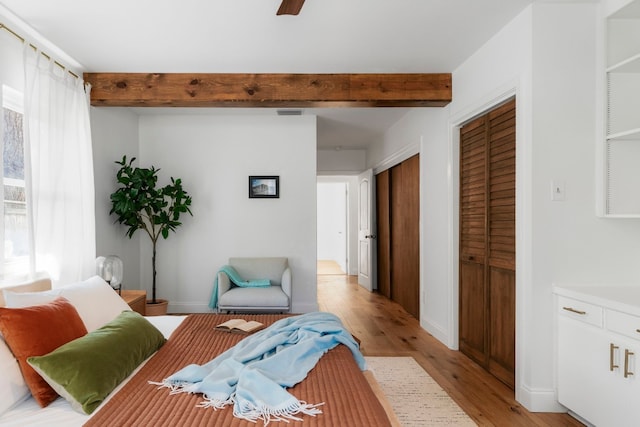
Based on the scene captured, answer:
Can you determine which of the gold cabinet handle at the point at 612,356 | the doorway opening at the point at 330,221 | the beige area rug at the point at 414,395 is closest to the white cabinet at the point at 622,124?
the gold cabinet handle at the point at 612,356

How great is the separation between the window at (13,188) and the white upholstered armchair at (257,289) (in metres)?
1.97

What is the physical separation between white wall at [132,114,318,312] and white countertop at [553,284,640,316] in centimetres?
328

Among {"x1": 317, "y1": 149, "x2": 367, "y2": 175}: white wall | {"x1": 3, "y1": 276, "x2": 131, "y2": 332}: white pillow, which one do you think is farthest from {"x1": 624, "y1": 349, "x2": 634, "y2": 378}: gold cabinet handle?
{"x1": 317, "y1": 149, "x2": 367, "y2": 175}: white wall

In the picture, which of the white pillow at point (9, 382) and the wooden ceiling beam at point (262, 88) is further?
the wooden ceiling beam at point (262, 88)

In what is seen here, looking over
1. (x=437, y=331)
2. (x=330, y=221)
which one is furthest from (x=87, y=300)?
(x=330, y=221)

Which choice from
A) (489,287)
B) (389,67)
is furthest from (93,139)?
(489,287)

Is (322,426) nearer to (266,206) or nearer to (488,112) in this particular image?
(488,112)

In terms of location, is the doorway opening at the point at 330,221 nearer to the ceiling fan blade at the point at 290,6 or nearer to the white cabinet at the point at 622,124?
the white cabinet at the point at 622,124

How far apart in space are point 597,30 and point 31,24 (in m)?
3.81

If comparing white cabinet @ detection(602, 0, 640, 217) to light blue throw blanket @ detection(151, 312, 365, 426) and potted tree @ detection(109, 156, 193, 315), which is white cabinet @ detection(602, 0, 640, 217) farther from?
potted tree @ detection(109, 156, 193, 315)

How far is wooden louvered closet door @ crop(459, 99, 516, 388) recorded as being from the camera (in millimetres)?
3045

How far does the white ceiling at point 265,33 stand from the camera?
8.76 ft

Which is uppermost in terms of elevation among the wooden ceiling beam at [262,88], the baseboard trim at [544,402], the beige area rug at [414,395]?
the wooden ceiling beam at [262,88]

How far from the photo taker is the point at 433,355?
12.4 ft
